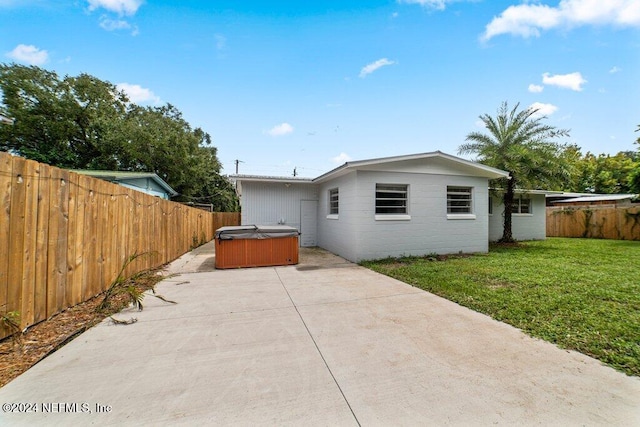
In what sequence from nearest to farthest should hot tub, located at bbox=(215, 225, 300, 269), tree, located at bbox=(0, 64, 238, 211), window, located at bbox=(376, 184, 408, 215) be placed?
hot tub, located at bbox=(215, 225, 300, 269) → window, located at bbox=(376, 184, 408, 215) → tree, located at bbox=(0, 64, 238, 211)

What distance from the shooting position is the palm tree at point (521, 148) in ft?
33.2

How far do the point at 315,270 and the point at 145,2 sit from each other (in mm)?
9014

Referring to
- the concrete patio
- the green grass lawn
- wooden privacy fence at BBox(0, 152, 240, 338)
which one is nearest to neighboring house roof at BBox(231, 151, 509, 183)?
the green grass lawn

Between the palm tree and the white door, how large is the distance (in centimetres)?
761

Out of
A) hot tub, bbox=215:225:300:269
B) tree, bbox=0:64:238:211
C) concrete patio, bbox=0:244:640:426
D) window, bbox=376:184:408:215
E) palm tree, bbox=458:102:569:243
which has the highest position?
tree, bbox=0:64:238:211

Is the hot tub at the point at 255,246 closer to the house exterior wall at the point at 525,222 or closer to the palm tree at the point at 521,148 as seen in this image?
the palm tree at the point at 521,148

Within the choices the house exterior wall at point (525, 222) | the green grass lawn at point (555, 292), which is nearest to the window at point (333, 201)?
the green grass lawn at point (555, 292)

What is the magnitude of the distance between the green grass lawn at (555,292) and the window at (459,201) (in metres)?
2.15

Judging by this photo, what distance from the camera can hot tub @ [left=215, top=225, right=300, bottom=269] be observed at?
698 centimetres

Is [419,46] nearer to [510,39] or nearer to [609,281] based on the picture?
[510,39]

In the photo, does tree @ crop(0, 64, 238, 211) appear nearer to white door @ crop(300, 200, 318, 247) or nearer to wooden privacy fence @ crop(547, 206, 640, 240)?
white door @ crop(300, 200, 318, 247)

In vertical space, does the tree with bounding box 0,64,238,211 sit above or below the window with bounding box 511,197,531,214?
above

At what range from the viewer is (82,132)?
1959 centimetres

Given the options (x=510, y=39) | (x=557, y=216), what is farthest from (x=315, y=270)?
(x=557, y=216)
